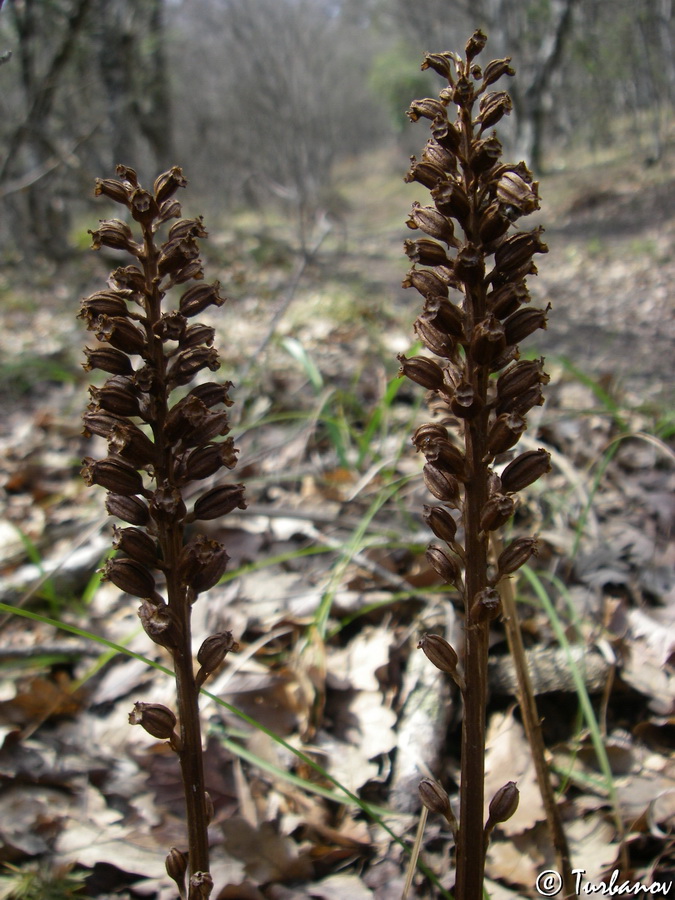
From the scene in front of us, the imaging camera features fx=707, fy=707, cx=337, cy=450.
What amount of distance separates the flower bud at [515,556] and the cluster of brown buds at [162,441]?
1.55 ft

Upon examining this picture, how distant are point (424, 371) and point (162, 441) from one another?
0.45m

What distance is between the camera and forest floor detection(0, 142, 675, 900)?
173cm

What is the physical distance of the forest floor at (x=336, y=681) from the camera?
173 centimetres

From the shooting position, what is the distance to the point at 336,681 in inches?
87.9

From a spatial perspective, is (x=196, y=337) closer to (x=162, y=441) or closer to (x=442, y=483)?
(x=162, y=441)

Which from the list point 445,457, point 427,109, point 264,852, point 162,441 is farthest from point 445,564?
point 264,852

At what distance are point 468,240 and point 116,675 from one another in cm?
199

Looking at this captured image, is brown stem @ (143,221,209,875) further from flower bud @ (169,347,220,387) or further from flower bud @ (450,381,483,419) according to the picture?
flower bud @ (450,381,483,419)

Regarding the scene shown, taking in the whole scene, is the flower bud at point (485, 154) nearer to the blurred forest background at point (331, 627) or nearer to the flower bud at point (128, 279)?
the flower bud at point (128, 279)

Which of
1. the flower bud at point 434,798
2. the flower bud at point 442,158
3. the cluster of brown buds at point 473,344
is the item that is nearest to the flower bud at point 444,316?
the cluster of brown buds at point 473,344

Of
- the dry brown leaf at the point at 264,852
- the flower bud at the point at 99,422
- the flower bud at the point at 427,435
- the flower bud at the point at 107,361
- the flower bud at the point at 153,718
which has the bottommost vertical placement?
the dry brown leaf at the point at 264,852

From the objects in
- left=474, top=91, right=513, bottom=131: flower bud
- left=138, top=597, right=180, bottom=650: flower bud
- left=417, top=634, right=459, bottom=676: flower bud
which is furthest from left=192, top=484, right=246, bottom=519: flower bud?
left=474, top=91, right=513, bottom=131: flower bud

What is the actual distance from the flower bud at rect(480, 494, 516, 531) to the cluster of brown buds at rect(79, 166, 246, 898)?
42 cm

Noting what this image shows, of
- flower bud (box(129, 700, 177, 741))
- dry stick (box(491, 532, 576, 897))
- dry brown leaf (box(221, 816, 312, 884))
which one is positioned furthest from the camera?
dry brown leaf (box(221, 816, 312, 884))
